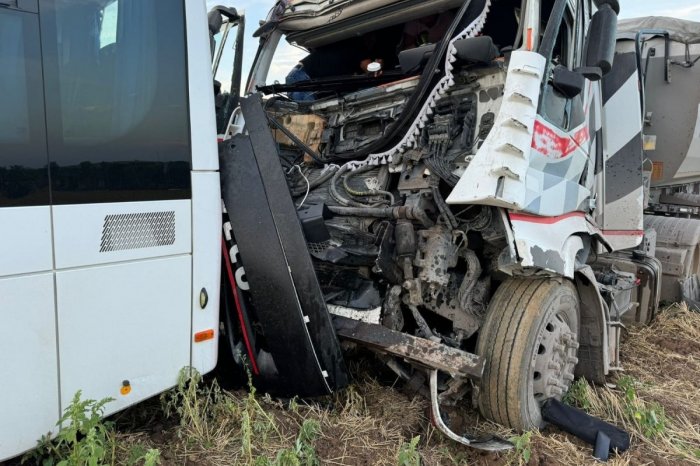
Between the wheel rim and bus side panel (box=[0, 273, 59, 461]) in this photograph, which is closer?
bus side panel (box=[0, 273, 59, 461])

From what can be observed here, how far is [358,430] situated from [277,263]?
938 mm

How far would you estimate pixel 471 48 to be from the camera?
278 centimetres

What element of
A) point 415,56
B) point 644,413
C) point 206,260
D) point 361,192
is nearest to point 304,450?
point 206,260

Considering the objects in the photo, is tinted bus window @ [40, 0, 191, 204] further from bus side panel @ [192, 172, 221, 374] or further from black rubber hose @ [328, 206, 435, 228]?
black rubber hose @ [328, 206, 435, 228]

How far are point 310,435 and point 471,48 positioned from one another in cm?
215

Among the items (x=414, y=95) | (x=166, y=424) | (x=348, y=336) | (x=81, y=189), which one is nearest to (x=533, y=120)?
(x=414, y=95)

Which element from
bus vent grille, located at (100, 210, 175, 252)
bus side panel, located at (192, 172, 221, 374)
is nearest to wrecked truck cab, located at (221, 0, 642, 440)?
bus side panel, located at (192, 172, 221, 374)

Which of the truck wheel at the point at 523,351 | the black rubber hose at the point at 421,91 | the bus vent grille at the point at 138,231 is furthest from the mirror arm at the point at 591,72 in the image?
the bus vent grille at the point at 138,231

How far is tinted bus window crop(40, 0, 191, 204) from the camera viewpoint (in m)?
1.84

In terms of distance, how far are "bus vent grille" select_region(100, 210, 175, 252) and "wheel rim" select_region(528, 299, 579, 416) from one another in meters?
2.05

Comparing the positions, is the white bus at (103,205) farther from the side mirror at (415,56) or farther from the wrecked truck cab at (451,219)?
the side mirror at (415,56)

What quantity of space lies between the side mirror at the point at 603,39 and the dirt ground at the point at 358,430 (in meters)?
2.04

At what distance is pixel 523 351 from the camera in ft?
9.12

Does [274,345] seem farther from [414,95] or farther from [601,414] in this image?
[601,414]
